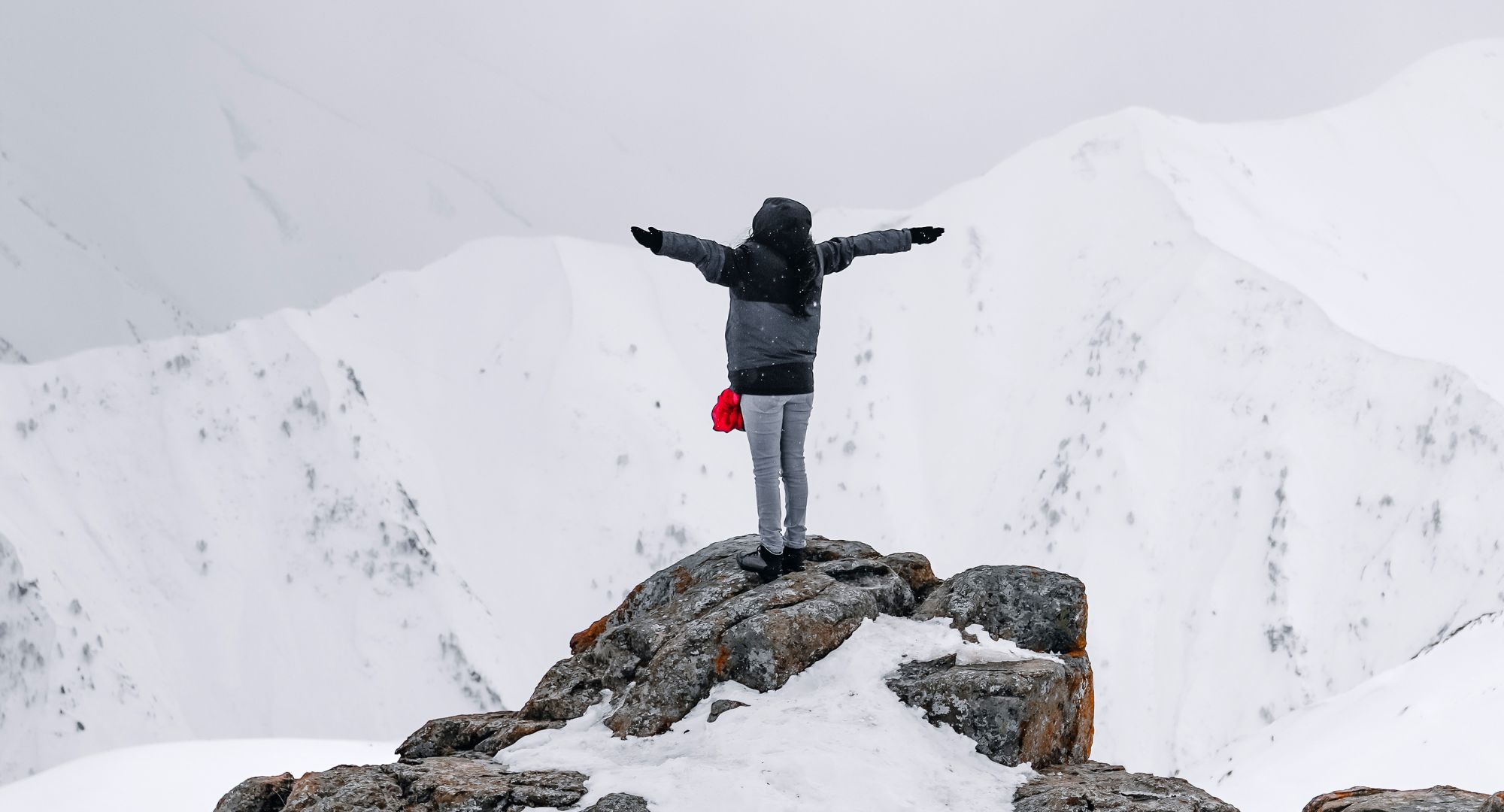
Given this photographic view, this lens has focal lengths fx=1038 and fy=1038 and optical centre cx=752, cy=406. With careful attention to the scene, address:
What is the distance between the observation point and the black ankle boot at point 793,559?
972cm

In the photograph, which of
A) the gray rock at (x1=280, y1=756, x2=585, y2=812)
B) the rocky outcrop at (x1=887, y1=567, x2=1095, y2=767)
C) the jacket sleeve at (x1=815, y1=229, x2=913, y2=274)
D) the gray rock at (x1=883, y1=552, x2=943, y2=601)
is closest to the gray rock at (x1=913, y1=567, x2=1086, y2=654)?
the rocky outcrop at (x1=887, y1=567, x2=1095, y2=767)

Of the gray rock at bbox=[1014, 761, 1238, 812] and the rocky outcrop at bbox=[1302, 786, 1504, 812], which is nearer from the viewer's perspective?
the rocky outcrop at bbox=[1302, 786, 1504, 812]

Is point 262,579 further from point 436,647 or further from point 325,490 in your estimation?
point 436,647

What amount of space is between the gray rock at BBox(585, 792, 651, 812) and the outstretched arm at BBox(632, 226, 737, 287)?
12.9 ft

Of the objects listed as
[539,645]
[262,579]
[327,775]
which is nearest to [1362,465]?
[539,645]

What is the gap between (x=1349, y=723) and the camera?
22000mm

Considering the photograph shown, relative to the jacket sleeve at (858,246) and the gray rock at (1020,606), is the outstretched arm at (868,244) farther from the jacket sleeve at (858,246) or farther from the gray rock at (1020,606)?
the gray rock at (1020,606)

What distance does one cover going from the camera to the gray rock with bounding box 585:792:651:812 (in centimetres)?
651

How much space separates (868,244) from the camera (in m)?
9.45

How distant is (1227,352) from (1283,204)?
12.7 meters

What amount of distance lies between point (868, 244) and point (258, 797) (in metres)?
6.49

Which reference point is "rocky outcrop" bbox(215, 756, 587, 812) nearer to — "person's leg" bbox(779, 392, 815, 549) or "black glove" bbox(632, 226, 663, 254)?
"person's leg" bbox(779, 392, 815, 549)

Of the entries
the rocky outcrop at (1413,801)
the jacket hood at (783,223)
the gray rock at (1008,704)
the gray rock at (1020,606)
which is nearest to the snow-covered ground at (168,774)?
the gray rock at (1020,606)

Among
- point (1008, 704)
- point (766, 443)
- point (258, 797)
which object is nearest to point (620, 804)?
point (258, 797)
